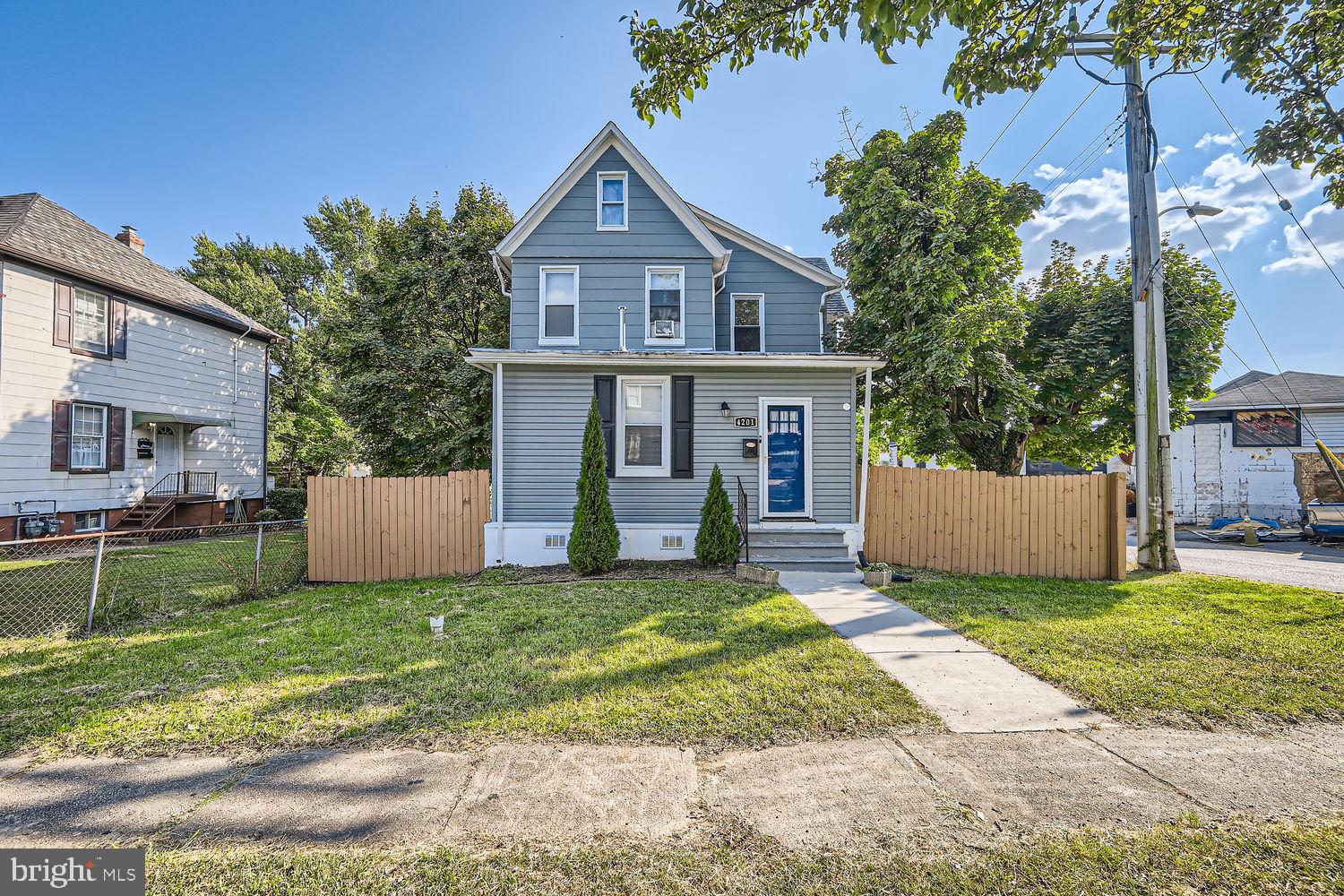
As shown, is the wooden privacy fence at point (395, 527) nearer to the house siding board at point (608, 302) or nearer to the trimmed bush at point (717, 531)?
the house siding board at point (608, 302)

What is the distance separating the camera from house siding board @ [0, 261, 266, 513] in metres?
10.9

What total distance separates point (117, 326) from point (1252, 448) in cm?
3313

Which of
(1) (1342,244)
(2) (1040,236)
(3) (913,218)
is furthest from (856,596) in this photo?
(2) (1040,236)

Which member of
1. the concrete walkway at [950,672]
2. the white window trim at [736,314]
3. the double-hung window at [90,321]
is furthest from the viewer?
the double-hung window at [90,321]

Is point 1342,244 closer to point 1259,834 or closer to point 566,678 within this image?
point 1259,834

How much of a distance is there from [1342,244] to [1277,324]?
3.17m

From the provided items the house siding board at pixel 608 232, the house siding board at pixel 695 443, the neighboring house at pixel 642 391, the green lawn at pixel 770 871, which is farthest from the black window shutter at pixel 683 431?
the green lawn at pixel 770 871

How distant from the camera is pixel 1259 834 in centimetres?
229

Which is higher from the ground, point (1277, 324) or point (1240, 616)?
point (1277, 324)

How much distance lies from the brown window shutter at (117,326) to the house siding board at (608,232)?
434 inches

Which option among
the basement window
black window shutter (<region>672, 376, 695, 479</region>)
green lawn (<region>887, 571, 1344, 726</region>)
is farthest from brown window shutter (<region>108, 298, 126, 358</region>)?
the basement window

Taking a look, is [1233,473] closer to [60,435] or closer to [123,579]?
[123,579]

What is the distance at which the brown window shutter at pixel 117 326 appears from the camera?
1276 cm

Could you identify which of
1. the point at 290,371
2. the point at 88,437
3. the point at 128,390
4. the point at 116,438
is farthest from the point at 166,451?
the point at 290,371
